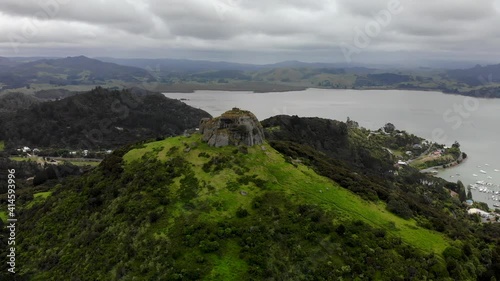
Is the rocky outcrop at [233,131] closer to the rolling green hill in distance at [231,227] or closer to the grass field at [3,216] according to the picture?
the rolling green hill in distance at [231,227]

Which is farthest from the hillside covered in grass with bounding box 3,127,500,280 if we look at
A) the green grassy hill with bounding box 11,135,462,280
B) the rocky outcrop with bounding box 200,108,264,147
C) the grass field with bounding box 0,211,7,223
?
the grass field with bounding box 0,211,7,223

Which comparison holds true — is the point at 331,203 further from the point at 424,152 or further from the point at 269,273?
the point at 424,152

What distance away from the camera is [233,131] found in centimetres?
4409

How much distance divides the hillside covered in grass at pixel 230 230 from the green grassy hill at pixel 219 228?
10cm

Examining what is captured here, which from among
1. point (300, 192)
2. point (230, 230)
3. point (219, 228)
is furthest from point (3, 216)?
point (300, 192)

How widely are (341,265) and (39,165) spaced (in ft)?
366

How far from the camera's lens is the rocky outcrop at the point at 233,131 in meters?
43.9

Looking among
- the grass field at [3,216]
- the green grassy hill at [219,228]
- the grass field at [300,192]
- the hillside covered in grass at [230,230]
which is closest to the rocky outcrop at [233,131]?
the grass field at [300,192]

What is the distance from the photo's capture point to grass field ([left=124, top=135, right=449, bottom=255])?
3331 centimetres

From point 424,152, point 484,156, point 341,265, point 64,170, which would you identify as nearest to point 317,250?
point 341,265

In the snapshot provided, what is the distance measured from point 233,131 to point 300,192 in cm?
1208

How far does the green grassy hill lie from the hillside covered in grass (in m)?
0.10

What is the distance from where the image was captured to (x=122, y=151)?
165 feet

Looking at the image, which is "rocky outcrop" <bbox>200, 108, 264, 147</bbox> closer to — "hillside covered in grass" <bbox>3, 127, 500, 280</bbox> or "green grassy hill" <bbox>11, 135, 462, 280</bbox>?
"hillside covered in grass" <bbox>3, 127, 500, 280</bbox>
